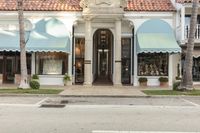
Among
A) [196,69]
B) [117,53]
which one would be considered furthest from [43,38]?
[196,69]

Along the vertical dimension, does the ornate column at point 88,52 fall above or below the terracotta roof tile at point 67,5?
below

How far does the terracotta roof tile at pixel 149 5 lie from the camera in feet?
101

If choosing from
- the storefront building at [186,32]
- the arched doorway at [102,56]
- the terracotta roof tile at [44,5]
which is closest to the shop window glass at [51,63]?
the terracotta roof tile at [44,5]

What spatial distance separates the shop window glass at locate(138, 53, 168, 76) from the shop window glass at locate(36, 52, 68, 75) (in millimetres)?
5808

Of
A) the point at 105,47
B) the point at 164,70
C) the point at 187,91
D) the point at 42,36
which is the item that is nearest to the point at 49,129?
the point at 187,91

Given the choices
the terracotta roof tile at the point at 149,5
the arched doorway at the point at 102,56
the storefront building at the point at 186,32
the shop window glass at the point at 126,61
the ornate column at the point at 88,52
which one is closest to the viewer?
the storefront building at the point at 186,32

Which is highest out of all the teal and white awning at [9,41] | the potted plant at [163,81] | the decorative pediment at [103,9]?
the decorative pediment at [103,9]

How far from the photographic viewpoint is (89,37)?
100 ft

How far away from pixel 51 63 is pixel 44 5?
4.51 metres

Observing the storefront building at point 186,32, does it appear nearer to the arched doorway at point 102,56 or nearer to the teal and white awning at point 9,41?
the arched doorway at point 102,56

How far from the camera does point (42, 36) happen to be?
29.8 m

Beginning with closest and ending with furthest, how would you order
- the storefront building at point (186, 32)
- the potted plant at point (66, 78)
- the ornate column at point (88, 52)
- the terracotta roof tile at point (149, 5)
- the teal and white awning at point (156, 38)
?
the teal and white awning at point (156, 38), the storefront building at point (186, 32), the ornate column at point (88, 52), the potted plant at point (66, 78), the terracotta roof tile at point (149, 5)

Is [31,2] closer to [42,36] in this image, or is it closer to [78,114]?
[42,36]

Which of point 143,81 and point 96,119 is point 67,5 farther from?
point 96,119
